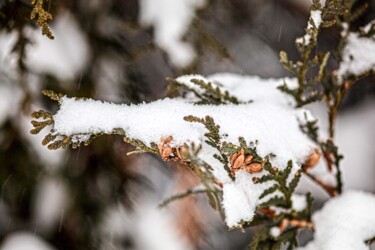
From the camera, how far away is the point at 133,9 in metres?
2.44

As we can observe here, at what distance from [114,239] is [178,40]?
44.9 inches

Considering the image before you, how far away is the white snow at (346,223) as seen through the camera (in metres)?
1.14

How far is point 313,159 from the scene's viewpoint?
1187mm

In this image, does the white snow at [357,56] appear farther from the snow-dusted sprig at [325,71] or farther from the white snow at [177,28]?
the white snow at [177,28]

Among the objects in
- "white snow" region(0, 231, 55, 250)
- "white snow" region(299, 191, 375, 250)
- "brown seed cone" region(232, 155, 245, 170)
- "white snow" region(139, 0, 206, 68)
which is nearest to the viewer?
"brown seed cone" region(232, 155, 245, 170)

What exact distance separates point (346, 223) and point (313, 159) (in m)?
0.22

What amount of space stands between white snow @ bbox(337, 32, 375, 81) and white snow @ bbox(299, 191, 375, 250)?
1.31 feet

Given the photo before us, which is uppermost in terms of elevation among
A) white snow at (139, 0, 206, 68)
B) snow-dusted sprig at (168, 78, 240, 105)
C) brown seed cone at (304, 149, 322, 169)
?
white snow at (139, 0, 206, 68)

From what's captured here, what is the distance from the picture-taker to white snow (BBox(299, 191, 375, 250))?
1141mm

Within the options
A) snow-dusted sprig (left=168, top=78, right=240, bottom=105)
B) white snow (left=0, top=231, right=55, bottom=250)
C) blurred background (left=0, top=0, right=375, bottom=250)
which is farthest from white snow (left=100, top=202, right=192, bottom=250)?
snow-dusted sprig (left=168, top=78, right=240, bottom=105)

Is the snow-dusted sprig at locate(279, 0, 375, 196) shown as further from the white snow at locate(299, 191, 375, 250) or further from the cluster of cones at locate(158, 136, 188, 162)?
the cluster of cones at locate(158, 136, 188, 162)

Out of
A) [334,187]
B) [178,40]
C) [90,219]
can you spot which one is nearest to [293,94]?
[334,187]

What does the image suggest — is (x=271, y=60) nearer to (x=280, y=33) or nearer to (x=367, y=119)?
(x=280, y=33)

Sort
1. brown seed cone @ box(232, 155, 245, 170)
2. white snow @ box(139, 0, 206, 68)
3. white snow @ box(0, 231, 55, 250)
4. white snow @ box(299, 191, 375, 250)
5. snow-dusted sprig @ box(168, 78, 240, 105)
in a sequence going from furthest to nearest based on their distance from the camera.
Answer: white snow @ box(0, 231, 55, 250), white snow @ box(139, 0, 206, 68), snow-dusted sprig @ box(168, 78, 240, 105), white snow @ box(299, 191, 375, 250), brown seed cone @ box(232, 155, 245, 170)
